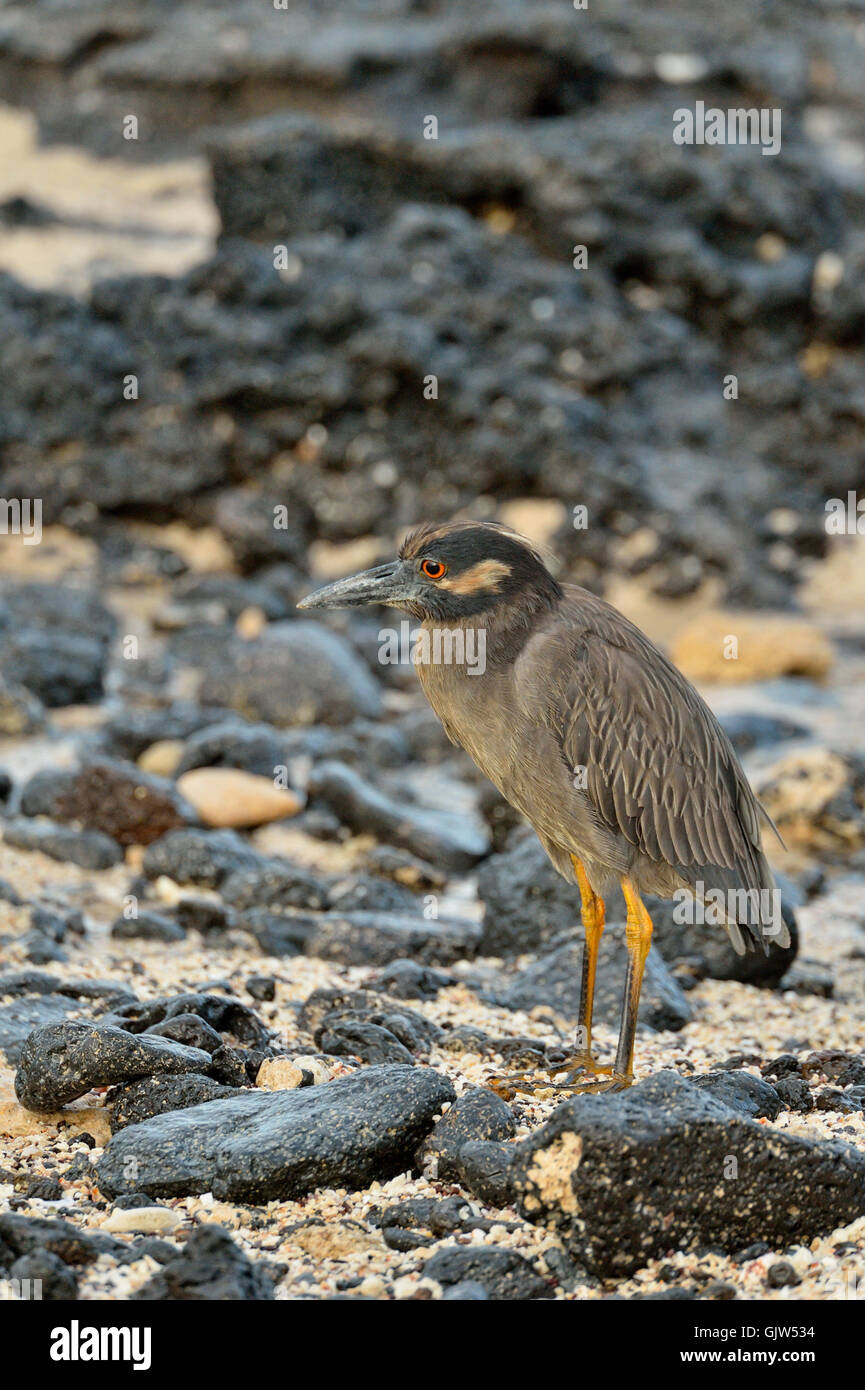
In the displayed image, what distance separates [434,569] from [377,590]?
195 millimetres

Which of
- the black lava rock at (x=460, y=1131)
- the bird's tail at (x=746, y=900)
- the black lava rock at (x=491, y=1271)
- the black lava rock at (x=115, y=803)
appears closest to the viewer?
the black lava rock at (x=491, y=1271)

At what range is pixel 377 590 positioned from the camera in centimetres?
433

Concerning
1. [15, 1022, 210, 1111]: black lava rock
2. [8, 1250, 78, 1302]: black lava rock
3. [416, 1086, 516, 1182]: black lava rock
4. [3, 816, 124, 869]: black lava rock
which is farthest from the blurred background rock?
[8, 1250, 78, 1302]: black lava rock

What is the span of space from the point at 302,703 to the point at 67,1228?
6708mm

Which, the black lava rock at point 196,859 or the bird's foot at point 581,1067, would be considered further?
the black lava rock at point 196,859

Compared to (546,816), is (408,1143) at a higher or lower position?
lower

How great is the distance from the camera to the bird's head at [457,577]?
4.20m

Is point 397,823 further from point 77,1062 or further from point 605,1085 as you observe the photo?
point 77,1062

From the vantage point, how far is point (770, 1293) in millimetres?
3109

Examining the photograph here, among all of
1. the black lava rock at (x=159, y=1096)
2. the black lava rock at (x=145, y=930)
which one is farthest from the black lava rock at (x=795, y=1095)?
the black lava rock at (x=145, y=930)

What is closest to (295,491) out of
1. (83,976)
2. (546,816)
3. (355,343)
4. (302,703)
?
(355,343)

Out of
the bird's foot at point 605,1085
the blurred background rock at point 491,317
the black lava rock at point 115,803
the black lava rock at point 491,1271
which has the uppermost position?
the blurred background rock at point 491,317

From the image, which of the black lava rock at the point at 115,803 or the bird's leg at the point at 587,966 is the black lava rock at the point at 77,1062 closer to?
the bird's leg at the point at 587,966
